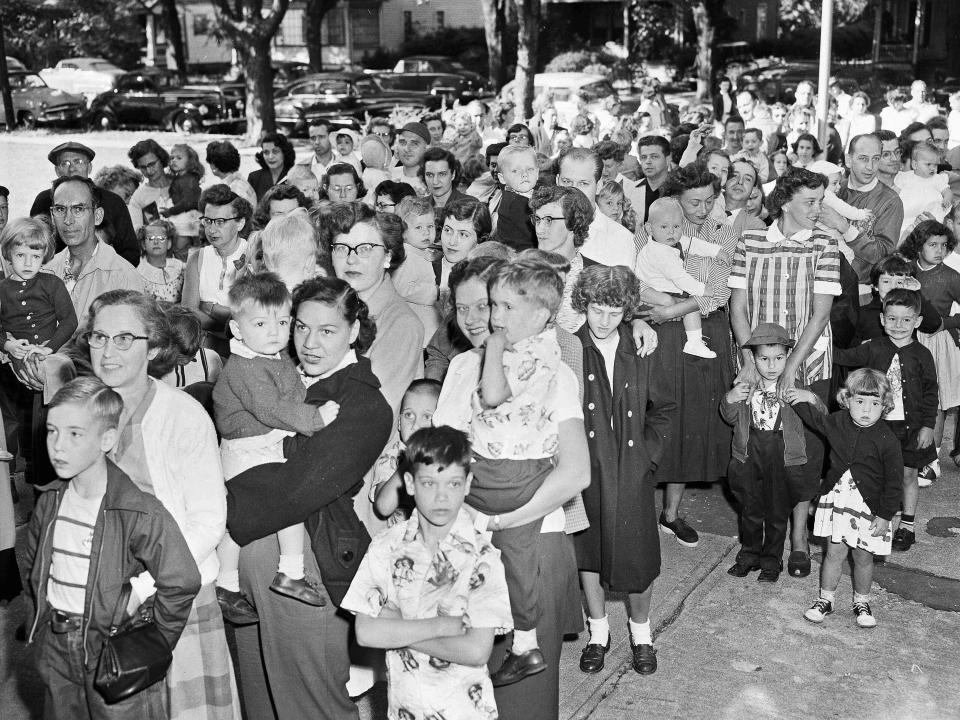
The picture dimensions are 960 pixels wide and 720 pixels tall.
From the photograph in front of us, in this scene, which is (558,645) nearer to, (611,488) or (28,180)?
(611,488)

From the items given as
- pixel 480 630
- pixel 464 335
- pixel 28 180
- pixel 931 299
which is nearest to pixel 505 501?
pixel 480 630

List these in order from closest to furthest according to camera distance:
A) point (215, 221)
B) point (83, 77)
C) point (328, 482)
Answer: point (328, 482) → point (215, 221) → point (83, 77)

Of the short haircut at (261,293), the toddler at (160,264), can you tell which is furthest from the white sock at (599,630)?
the toddler at (160,264)

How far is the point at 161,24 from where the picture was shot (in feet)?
161

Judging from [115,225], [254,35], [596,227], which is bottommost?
[115,225]

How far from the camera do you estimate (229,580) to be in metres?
3.99

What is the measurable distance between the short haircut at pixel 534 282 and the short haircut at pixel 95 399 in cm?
130

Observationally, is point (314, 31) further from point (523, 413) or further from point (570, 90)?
point (523, 413)

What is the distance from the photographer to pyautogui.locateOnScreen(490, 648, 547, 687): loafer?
3.92 m

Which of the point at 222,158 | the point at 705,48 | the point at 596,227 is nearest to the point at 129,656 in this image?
the point at 596,227

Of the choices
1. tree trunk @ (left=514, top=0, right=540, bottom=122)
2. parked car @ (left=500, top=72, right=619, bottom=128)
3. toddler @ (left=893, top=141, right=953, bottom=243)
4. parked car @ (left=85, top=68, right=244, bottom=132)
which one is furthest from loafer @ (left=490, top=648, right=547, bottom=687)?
parked car @ (left=85, top=68, right=244, bottom=132)

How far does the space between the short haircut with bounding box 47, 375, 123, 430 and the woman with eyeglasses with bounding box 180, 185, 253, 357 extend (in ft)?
10.4

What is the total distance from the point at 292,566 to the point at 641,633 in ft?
6.20

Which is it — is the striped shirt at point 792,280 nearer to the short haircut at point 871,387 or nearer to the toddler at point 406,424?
the short haircut at point 871,387
